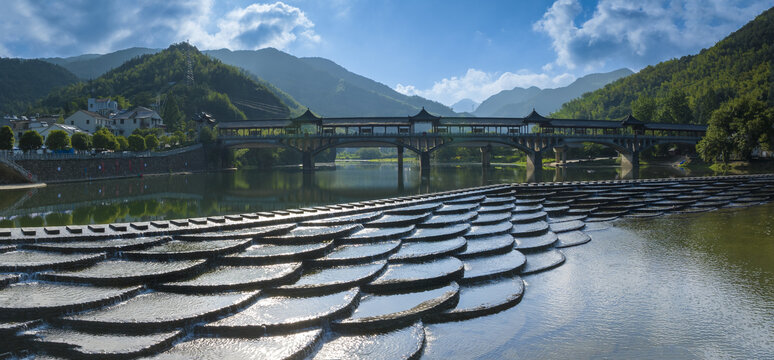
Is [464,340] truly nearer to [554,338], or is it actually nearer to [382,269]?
[554,338]

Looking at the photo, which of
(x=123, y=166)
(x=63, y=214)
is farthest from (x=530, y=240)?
(x=123, y=166)

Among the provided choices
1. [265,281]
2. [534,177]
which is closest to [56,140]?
[265,281]

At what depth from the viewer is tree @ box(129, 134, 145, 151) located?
178ft

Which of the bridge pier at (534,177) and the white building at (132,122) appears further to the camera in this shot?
the white building at (132,122)

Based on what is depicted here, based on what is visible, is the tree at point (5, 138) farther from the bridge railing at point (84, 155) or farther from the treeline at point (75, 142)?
the bridge railing at point (84, 155)

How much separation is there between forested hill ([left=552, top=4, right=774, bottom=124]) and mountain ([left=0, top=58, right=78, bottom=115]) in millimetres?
152998

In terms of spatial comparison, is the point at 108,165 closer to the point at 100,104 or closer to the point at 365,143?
the point at 365,143

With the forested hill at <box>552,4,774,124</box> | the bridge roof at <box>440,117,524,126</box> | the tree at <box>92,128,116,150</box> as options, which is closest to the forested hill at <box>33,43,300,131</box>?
the tree at <box>92,128,116,150</box>

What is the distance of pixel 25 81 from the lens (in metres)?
134

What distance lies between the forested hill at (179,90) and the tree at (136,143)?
33.7m

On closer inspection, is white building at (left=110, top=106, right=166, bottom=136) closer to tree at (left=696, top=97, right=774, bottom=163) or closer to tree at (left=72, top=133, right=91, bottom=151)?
tree at (left=72, top=133, right=91, bottom=151)

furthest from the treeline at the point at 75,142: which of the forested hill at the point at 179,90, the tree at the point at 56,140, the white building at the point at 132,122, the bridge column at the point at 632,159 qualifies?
→ the bridge column at the point at 632,159

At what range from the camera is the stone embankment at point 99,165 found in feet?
130

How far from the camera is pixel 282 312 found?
790cm
